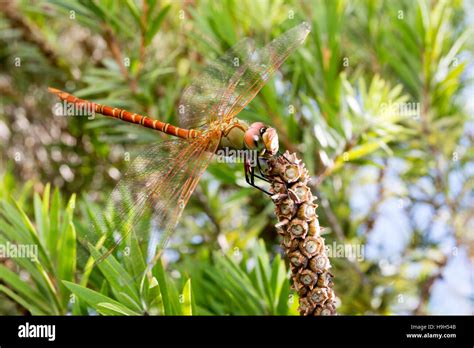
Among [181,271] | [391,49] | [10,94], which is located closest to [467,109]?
[391,49]

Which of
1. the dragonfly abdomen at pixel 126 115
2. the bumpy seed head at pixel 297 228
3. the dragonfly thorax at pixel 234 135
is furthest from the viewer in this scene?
the dragonfly abdomen at pixel 126 115

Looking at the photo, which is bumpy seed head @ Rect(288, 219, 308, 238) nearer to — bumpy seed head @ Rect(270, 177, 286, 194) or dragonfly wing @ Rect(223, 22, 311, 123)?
bumpy seed head @ Rect(270, 177, 286, 194)

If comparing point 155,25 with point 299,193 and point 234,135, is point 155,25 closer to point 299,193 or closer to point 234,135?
point 234,135

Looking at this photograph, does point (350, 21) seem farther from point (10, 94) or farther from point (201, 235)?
point (10, 94)

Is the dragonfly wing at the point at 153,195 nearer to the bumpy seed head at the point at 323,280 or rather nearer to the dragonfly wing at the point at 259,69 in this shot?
the dragonfly wing at the point at 259,69

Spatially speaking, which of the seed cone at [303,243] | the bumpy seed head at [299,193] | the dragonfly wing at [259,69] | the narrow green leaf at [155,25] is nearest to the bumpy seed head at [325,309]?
the seed cone at [303,243]

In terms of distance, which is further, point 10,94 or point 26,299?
point 10,94
